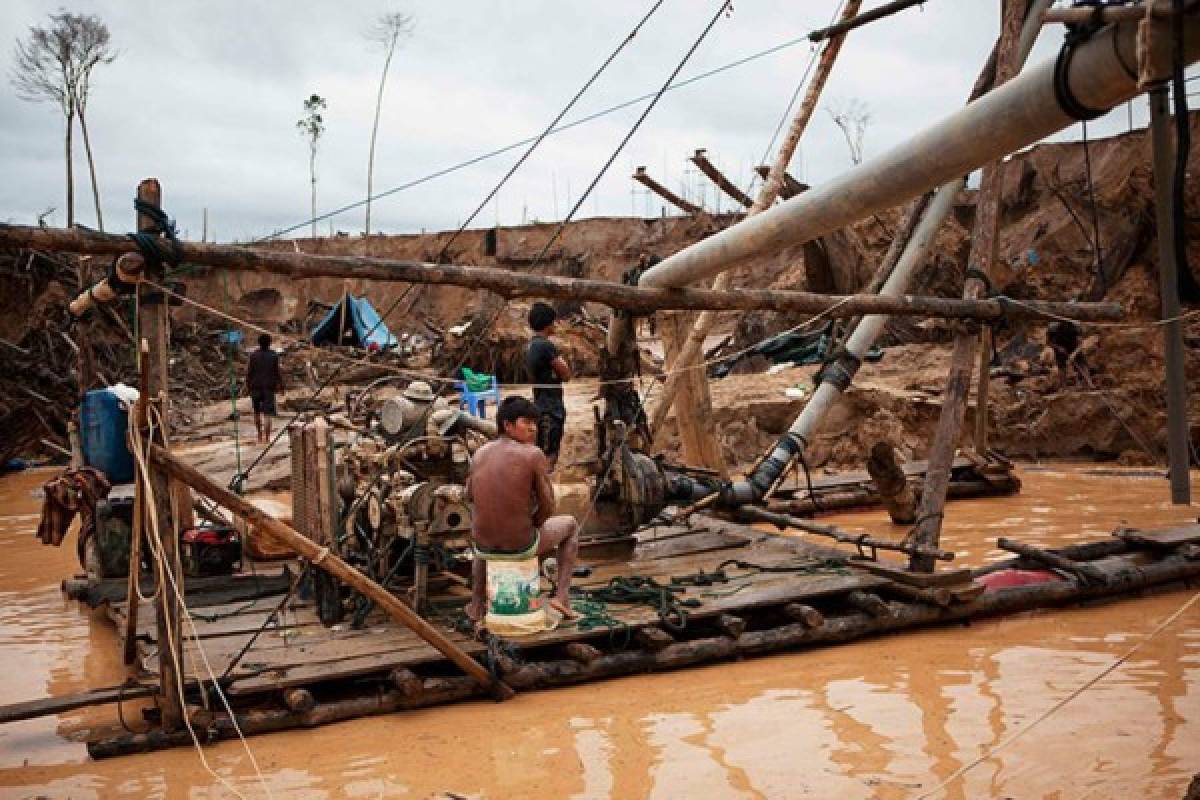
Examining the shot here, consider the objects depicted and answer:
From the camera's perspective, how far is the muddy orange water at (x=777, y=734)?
4887 mm

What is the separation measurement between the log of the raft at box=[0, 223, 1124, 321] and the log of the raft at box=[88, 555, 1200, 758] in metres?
2.03

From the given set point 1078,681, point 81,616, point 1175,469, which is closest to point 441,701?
point 1078,681

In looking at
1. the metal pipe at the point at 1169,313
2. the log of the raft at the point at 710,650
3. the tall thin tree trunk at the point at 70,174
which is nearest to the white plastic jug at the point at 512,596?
the log of the raft at the point at 710,650

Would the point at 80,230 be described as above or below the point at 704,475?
above

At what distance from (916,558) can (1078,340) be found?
34.3ft

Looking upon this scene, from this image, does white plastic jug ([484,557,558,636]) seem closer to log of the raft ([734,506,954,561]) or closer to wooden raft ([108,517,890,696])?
wooden raft ([108,517,890,696])

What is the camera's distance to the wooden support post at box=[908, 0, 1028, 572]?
7.65 m

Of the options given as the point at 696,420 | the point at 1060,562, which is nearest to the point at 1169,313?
the point at 1060,562

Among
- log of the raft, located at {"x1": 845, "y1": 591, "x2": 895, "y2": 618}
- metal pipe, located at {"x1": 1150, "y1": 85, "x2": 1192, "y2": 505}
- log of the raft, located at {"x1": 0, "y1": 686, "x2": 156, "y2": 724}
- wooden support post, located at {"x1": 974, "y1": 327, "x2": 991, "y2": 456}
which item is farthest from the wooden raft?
wooden support post, located at {"x1": 974, "y1": 327, "x2": 991, "y2": 456}

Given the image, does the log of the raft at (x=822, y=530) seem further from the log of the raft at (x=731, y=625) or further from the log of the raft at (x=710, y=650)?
the log of the raft at (x=731, y=625)

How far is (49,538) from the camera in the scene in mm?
7117

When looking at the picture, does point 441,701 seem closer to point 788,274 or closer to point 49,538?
point 49,538

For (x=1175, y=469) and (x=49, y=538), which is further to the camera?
(x=1175, y=469)

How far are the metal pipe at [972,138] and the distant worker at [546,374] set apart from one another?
3205 millimetres
